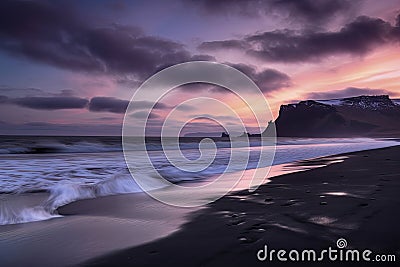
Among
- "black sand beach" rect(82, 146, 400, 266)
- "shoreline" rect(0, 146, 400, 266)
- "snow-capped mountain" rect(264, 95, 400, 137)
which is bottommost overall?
"shoreline" rect(0, 146, 400, 266)

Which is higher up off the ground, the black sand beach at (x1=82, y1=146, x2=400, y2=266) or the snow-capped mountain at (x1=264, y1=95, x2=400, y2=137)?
the snow-capped mountain at (x1=264, y1=95, x2=400, y2=137)

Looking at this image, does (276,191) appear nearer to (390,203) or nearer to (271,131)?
(390,203)

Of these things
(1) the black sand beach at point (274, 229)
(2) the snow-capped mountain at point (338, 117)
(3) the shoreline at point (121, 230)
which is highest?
(2) the snow-capped mountain at point (338, 117)

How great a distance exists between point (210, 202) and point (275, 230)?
1731 mm
